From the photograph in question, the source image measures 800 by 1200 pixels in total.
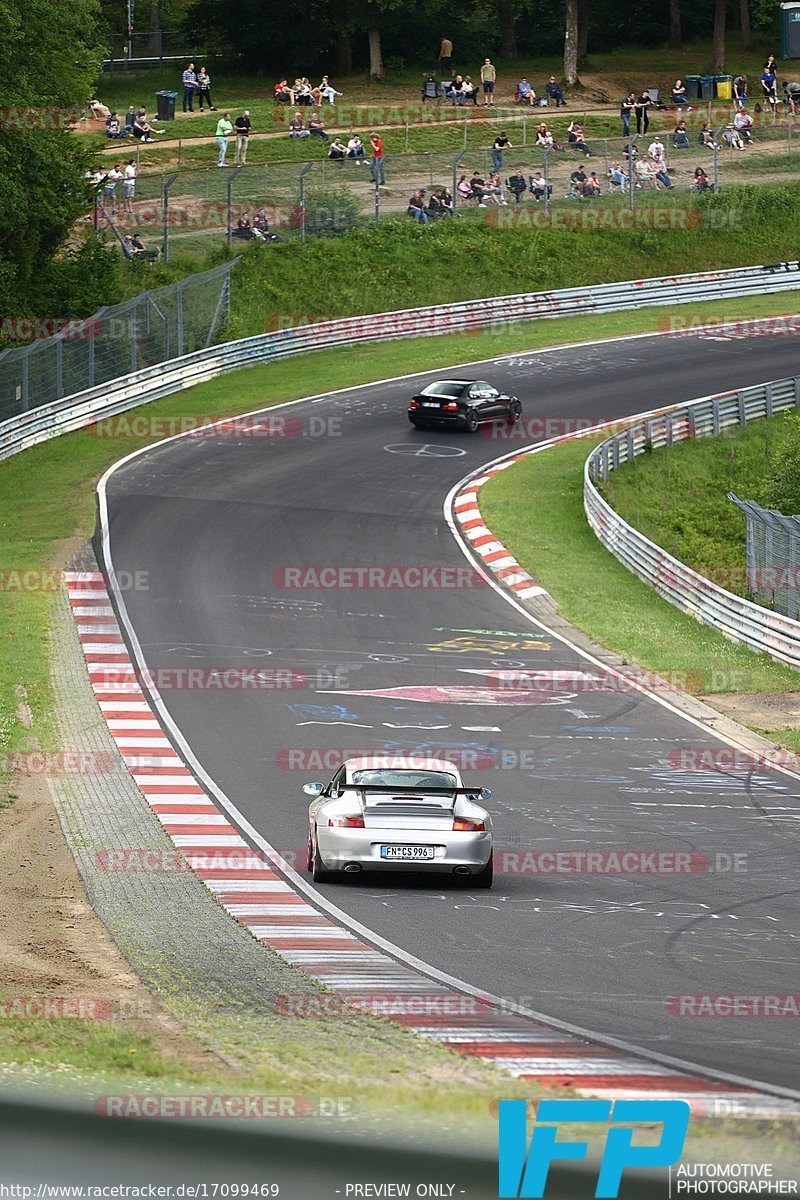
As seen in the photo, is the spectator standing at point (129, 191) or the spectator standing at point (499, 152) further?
the spectator standing at point (499, 152)

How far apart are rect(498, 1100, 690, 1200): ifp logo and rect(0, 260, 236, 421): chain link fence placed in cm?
3979

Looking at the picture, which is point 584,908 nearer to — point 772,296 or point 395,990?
point 395,990

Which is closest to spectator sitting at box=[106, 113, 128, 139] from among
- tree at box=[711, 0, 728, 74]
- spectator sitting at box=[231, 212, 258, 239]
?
spectator sitting at box=[231, 212, 258, 239]

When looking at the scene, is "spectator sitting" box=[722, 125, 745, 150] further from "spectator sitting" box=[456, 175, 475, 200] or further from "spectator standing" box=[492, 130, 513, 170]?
"spectator sitting" box=[456, 175, 475, 200]

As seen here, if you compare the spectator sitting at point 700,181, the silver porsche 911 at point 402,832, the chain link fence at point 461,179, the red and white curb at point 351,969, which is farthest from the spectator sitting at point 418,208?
the silver porsche 911 at point 402,832

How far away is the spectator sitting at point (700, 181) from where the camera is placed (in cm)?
6444

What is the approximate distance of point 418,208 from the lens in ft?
194

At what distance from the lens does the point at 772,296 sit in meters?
62.9

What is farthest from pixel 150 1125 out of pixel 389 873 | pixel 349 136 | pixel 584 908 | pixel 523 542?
pixel 349 136

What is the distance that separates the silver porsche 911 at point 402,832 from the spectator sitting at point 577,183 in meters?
50.4

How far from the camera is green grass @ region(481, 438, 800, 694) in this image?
26141 millimetres

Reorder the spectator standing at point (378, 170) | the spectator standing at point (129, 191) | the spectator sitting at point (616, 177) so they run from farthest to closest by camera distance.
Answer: the spectator sitting at point (616, 177) < the spectator standing at point (378, 170) < the spectator standing at point (129, 191)

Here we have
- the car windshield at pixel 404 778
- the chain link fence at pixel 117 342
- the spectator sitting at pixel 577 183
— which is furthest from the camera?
the spectator sitting at pixel 577 183

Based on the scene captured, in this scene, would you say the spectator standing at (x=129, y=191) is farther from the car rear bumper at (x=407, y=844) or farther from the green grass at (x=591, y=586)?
the car rear bumper at (x=407, y=844)
